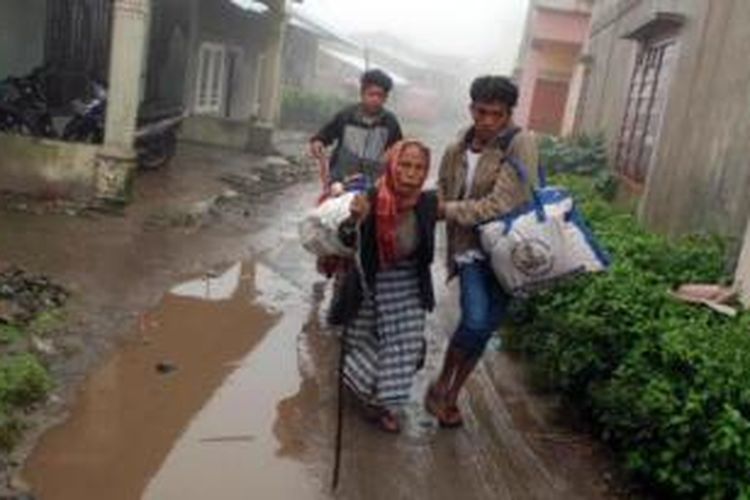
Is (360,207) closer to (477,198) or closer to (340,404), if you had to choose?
(477,198)

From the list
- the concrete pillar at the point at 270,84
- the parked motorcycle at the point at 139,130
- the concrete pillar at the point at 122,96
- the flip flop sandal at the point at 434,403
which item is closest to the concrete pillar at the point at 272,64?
the concrete pillar at the point at 270,84

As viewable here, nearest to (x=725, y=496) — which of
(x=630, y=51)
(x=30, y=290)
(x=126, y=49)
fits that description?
(x=30, y=290)

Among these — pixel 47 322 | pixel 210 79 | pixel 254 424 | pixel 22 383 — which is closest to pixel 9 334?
pixel 47 322

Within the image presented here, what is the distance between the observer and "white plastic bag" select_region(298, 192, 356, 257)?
5.33 m

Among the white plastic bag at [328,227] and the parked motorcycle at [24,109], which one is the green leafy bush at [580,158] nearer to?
the parked motorcycle at [24,109]

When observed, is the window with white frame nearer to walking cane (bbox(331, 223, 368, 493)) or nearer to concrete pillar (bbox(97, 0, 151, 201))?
concrete pillar (bbox(97, 0, 151, 201))

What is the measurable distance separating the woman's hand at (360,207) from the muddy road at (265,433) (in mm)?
1131

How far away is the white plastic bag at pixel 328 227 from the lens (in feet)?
17.5

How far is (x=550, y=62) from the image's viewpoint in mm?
27250

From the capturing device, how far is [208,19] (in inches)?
779

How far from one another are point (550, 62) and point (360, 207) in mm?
23274

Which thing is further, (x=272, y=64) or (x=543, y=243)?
(x=272, y=64)

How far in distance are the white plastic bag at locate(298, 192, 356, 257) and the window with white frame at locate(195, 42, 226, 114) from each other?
14.9 meters

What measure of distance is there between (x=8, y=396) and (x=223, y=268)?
4004mm
